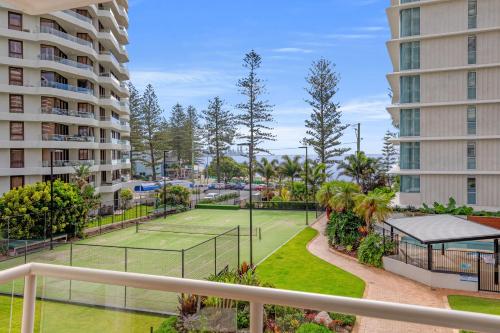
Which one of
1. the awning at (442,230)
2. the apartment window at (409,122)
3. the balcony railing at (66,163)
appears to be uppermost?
the apartment window at (409,122)

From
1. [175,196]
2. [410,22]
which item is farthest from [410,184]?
[175,196]

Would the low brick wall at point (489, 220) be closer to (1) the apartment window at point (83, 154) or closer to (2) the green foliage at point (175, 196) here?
(2) the green foliage at point (175, 196)

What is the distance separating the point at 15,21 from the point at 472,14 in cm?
2369

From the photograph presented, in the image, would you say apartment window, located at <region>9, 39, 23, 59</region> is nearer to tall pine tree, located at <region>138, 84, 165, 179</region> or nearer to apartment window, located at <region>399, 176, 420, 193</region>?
tall pine tree, located at <region>138, 84, 165, 179</region>

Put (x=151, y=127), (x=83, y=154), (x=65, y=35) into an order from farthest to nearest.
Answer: (x=151, y=127), (x=83, y=154), (x=65, y=35)

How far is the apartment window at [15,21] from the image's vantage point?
73.0 ft

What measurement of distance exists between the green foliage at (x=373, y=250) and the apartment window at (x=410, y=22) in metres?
13.8

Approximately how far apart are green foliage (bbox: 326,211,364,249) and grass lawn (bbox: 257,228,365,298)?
122 centimetres

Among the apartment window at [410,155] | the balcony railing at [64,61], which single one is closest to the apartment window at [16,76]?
the balcony railing at [64,61]

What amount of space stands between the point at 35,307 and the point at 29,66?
23982 millimetres

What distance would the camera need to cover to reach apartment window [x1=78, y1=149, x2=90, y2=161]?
2545cm

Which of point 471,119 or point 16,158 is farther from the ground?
point 471,119

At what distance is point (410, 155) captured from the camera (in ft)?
72.8

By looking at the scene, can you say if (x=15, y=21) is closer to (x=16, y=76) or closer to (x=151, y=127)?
(x=16, y=76)
